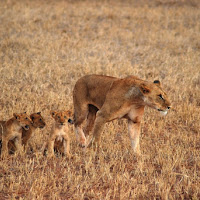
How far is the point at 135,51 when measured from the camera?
15.4 meters

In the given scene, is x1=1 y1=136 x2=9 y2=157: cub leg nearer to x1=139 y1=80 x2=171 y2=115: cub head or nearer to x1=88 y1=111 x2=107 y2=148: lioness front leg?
x1=88 y1=111 x2=107 y2=148: lioness front leg

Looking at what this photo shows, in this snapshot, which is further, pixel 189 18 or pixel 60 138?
pixel 189 18

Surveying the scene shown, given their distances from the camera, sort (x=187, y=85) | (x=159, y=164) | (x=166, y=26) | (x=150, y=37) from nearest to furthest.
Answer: (x=159, y=164) → (x=187, y=85) → (x=150, y=37) → (x=166, y=26)

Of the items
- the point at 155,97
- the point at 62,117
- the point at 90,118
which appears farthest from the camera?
the point at 90,118

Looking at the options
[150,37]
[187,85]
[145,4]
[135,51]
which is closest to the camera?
[187,85]

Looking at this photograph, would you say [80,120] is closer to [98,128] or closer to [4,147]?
[98,128]

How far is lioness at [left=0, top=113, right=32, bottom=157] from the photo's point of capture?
20.6ft

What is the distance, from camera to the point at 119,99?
623 cm

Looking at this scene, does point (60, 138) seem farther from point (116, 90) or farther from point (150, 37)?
point (150, 37)

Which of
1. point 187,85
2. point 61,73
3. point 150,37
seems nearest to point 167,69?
point 187,85

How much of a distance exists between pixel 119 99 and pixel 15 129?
72.5 inches

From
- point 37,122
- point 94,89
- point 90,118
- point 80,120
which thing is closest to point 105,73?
point 90,118

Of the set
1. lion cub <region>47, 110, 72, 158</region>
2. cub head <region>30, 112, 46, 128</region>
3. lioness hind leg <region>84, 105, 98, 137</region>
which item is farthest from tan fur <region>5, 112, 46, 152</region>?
lioness hind leg <region>84, 105, 98, 137</region>

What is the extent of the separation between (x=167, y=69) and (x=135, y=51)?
2630 mm
